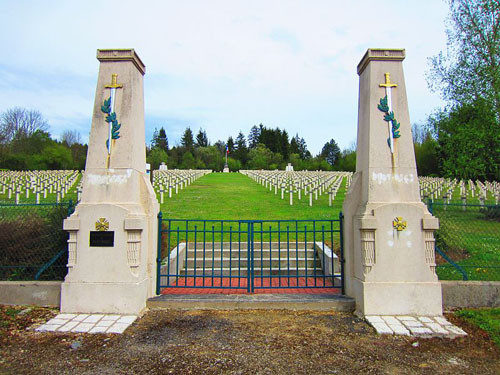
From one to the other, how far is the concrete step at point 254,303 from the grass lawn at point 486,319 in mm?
1731

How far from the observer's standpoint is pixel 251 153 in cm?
8131

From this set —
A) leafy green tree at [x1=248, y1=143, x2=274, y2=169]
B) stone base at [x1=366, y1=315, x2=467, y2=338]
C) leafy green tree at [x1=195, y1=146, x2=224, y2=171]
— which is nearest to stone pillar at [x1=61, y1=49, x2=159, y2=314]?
stone base at [x1=366, y1=315, x2=467, y2=338]

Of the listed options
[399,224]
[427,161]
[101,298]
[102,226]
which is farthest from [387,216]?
[427,161]

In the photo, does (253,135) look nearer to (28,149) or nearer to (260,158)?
(260,158)

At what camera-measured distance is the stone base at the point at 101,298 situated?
5352mm

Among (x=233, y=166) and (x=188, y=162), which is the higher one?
(x=188, y=162)

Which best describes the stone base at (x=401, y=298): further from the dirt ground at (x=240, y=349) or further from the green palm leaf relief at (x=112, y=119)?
the green palm leaf relief at (x=112, y=119)

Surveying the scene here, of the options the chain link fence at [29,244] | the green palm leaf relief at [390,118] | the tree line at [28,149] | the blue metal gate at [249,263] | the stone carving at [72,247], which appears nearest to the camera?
the stone carving at [72,247]

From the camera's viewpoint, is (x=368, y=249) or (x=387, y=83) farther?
(x=387, y=83)

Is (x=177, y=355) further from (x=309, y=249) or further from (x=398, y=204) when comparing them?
(x=309, y=249)

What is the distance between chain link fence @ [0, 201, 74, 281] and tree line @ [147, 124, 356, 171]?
177 ft

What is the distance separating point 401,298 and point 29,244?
6.84 meters

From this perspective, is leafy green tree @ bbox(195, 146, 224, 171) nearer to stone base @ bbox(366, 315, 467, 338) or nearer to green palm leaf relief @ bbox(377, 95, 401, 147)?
green palm leaf relief @ bbox(377, 95, 401, 147)

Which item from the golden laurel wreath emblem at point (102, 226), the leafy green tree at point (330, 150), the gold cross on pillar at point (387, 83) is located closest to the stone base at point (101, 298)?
the golden laurel wreath emblem at point (102, 226)
